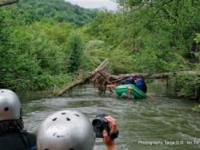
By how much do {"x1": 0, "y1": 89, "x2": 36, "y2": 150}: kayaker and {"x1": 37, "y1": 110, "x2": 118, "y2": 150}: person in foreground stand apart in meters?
1.09

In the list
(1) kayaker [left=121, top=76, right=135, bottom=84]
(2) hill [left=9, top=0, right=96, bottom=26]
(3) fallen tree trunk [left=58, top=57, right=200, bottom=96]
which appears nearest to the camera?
(3) fallen tree trunk [left=58, top=57, right=200, bottom=96]

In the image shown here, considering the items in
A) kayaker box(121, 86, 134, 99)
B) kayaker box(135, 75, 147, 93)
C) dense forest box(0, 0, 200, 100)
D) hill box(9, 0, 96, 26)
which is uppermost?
hill box(9, 0, 96, 26)

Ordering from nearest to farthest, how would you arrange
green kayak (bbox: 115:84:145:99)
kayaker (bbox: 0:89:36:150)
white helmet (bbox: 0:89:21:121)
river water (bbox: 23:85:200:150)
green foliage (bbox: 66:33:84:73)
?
kayaker (bbox: 0:89:36:150), white helmet (bbox: 0:89:21:121), river water (bbox: 23:85:200:150), green kayak (bbox: 115:84:145:99), green foliage (bbox: 66:33:84:73)

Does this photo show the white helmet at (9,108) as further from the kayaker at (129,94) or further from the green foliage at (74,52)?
the green foliage at (74,52)

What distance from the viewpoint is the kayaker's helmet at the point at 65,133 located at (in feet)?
7.80


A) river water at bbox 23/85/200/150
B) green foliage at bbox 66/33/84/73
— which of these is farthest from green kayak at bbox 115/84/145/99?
green foliage at bbox 66/33/84/73

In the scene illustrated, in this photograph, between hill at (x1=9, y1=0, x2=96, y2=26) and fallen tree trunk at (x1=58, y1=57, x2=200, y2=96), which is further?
hill at (x1=9, y1=0, x2=96, y2=26)

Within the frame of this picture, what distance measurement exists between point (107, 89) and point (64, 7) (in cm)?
8407

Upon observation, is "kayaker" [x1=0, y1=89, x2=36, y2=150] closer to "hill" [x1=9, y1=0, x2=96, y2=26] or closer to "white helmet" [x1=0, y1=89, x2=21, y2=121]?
"white helmet" [x1=0, y1=89, x2=21, y2=121]

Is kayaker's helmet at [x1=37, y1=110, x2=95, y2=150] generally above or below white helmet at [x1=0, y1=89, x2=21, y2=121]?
above

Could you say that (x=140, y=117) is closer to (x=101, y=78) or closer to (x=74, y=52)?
(x=101, y=78)

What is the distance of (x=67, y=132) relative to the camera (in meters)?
2.42

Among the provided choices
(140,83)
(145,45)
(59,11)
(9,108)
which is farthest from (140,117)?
(59,11)

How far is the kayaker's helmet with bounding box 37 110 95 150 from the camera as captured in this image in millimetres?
2377
